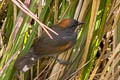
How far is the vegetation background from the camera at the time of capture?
2.30 meters

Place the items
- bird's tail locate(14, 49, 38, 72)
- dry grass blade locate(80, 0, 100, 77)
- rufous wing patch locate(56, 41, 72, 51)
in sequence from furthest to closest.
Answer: rufous wing patch locate(56, 41, 72, 51) < bird's tail locate(14, 49, 38, 72) < dry grass blade locate(80, 0, 100, 77)

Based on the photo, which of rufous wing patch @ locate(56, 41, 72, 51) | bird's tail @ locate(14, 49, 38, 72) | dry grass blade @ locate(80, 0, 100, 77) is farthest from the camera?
rufous wing patch @ locate(56, 41, 72, 51)

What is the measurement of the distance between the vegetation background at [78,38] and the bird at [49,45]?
53 mm

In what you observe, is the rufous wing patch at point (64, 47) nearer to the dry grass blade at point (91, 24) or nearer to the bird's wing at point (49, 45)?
the bird's wing at point (49, 45)

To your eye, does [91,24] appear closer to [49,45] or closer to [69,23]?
[69,23]

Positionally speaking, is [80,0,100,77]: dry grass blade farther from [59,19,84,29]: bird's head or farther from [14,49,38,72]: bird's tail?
[14,49,38,72]: bird's tail

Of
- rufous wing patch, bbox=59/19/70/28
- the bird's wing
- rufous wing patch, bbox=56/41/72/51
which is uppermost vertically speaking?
rufous wing patch, bbox=59/19/70/28

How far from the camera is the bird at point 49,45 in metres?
2.45

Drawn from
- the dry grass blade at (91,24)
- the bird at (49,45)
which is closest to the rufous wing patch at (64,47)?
the bird at (49,45)

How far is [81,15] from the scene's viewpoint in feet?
8.08

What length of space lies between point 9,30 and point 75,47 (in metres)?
0.61

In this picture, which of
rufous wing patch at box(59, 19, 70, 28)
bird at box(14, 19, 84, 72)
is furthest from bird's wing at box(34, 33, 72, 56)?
rufous wing patch at box(59, 19, 70, 28)

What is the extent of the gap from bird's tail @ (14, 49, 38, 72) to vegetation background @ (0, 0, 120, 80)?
0.04 meters

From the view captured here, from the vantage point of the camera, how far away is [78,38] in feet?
8.23
